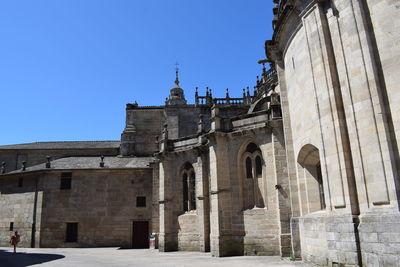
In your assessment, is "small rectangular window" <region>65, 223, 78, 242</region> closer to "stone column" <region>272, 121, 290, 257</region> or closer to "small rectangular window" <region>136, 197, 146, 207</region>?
"small rectangular window" <region>136, 197, 146, 207</region>

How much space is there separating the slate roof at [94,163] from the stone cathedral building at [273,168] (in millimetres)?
174

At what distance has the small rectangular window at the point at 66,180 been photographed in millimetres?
26656

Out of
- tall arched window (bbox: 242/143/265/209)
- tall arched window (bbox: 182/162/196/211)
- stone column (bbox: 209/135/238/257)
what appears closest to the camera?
stone column (bbox: 209/135/238/257)

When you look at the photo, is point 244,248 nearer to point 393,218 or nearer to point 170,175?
point 170,175

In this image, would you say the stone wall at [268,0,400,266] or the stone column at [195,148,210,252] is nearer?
the stone wall at [268,0,400,266]

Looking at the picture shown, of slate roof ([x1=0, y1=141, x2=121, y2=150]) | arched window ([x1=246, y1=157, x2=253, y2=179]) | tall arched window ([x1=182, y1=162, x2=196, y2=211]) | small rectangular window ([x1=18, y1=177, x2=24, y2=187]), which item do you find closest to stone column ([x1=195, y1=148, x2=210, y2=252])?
tall arched window ([x1=182, y1=162, x2=196, y2=211])

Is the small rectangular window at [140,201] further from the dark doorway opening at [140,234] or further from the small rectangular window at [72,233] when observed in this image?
the small rectangular window at [72,233]

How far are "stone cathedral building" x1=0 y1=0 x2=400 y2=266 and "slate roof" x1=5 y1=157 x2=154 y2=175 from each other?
0.17 meters

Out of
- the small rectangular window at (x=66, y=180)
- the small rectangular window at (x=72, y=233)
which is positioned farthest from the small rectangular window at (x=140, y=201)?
the small rectangular window at (x=66, y=180)

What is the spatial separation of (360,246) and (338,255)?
875 mm

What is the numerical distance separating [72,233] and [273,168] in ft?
59.0

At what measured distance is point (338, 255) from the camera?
9102mm

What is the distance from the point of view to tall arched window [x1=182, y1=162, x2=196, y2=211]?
20281 millimetres

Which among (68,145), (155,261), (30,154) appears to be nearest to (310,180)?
(155,261)
